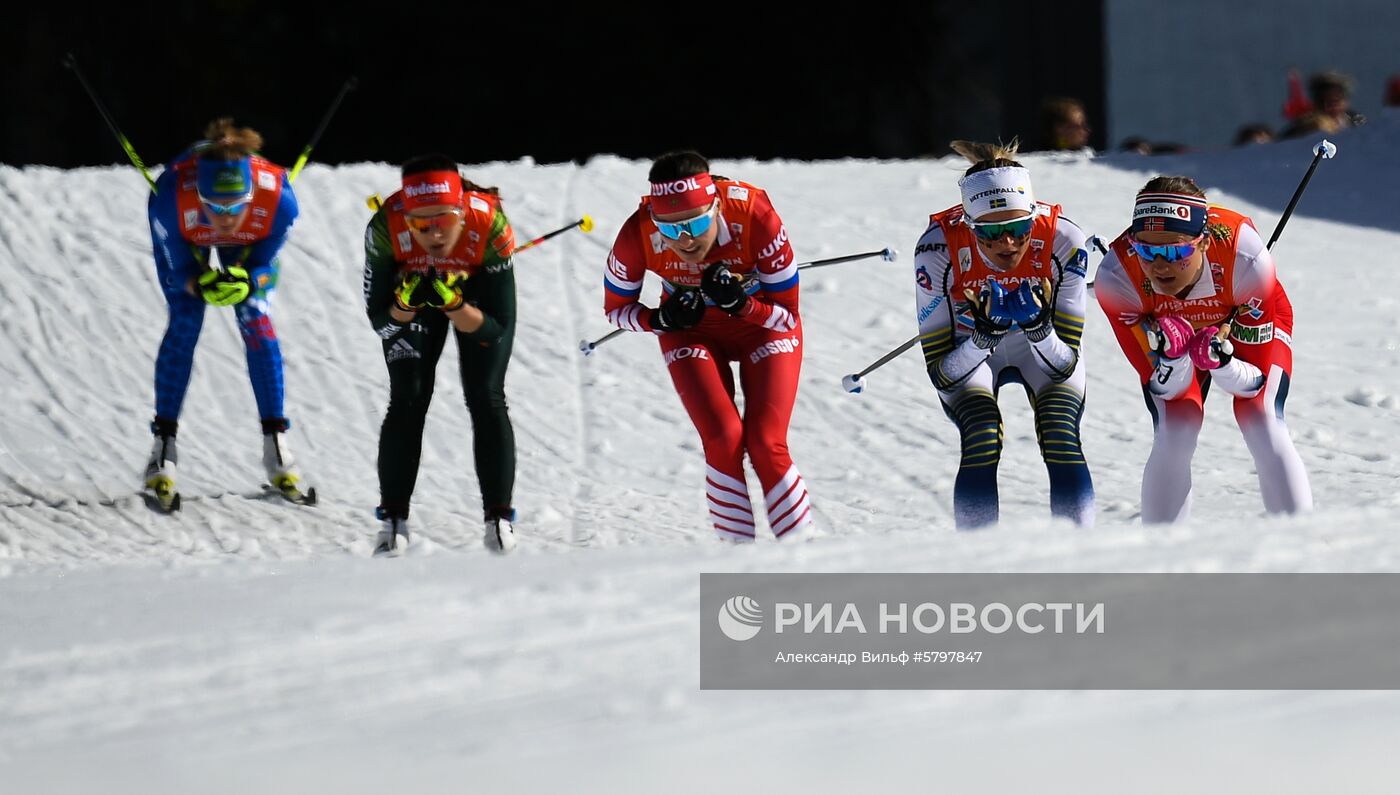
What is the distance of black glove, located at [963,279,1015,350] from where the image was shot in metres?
6.10

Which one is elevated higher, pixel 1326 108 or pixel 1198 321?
pixel 1326 108

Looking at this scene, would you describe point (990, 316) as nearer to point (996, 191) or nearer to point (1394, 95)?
point (996, 191)

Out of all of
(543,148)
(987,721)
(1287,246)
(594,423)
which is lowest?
(987,721)

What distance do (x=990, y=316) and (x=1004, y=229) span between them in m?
0.27

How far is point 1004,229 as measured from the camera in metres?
6.06

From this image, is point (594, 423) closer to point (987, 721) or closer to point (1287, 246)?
point (1287, 246)

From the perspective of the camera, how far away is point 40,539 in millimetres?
7852

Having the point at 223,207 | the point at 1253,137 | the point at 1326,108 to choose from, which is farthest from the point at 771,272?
the point at 1253,137

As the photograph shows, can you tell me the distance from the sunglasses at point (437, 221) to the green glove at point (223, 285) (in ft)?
5.41

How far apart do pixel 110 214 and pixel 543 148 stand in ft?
28.7

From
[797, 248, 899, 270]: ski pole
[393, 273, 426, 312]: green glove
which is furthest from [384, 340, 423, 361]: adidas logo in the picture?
[797, 248, 899, 270]: ski pole

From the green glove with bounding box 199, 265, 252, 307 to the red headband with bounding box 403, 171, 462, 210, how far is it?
1655mm

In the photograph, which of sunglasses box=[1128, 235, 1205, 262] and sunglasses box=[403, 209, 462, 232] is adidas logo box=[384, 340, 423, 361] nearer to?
sunglasses box=[403, 209, 462, 232]

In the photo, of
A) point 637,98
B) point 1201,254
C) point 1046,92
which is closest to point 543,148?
point 637,98
